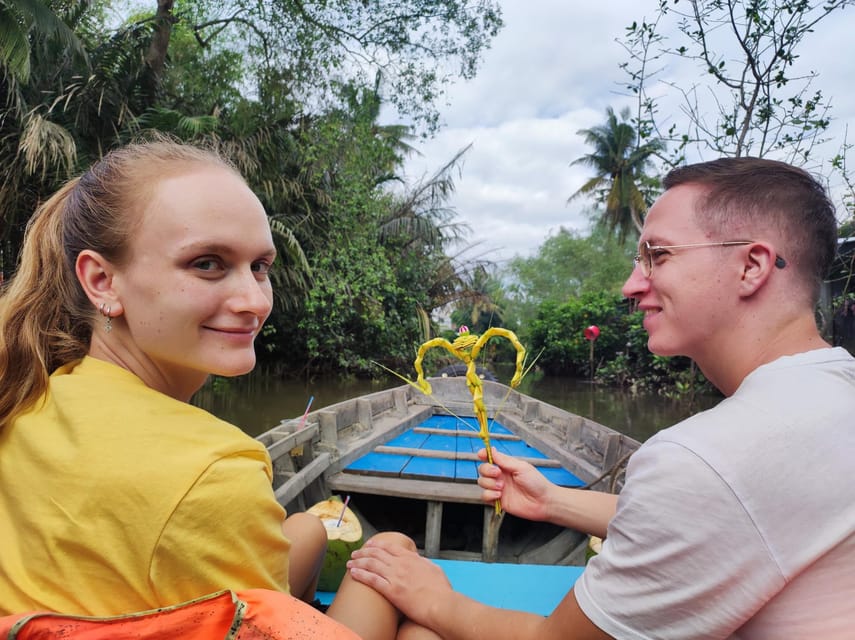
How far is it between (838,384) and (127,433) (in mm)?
1193

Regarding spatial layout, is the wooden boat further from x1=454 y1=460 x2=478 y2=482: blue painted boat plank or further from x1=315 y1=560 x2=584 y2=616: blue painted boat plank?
x1=315 y1=560 x2=584 y2=616: blue painted boat plank

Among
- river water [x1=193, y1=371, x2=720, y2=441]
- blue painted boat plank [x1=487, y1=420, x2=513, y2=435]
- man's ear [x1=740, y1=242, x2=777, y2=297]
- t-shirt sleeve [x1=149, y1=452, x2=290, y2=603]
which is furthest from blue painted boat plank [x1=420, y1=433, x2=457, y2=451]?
river water [x1=193, y1=371, x2=720, y2=441]

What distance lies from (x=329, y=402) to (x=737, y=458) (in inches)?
457

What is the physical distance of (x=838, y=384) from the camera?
37.3 inches

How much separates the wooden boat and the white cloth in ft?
6.47

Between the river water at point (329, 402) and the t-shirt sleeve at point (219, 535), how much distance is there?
847cm

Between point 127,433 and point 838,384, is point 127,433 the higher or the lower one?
the lower one

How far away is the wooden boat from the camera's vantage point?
3299 millimetres

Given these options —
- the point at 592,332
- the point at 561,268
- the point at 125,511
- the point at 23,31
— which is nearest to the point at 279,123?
the point at 23,31

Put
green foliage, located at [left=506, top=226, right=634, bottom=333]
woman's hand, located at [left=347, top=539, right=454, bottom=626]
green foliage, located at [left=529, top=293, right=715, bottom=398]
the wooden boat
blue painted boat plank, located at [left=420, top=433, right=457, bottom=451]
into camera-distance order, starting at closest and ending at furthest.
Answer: woman's hand, located at [left=347, top=539, right=454, bottom=626], the wooden boat, blue painted boat plank, located at [left=420, top=433, right=457, bottom=451], green foliage, located at [left=529, top=293, right=715, bottom=398], green foliage, located at [left=506, top=226, right=634, bottom=333]

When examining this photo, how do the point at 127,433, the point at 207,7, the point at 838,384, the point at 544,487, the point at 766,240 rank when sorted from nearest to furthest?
the point at 127,433 → the point at 838,384 → the point at 766,240 → the point at 544,487 → the point at 207,7

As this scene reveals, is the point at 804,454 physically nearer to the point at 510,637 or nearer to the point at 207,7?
the point at 510,637

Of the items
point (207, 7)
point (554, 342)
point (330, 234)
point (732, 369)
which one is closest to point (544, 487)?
point (732, 369)

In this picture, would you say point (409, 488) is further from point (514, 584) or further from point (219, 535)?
point (219, 535)
